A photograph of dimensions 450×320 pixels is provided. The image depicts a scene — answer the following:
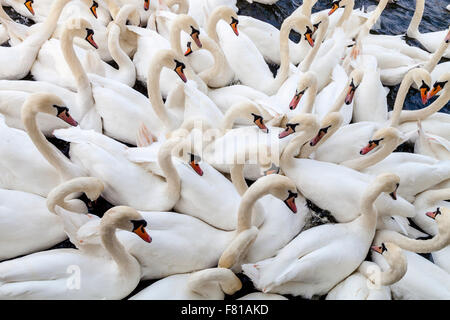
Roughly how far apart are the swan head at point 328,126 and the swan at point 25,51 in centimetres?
316

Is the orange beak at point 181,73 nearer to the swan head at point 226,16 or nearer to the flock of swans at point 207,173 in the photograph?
the flock of swans at point 207,173

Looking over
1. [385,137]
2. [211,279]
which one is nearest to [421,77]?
[385,137]

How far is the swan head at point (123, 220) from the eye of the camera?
3.73m

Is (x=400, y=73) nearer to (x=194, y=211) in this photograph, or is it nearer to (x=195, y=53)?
(x=195, y=53)

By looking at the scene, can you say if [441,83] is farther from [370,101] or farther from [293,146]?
[293,146]

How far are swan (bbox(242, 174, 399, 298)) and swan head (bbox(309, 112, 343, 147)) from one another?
77 cm

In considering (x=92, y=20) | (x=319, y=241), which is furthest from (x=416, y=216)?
(x=92, y=20)

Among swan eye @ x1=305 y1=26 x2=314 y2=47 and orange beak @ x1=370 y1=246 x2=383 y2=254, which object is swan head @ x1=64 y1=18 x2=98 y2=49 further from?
orange beak @ x1=370 y1=246 x2=383 y2=254

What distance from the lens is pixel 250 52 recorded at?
592 centimetres

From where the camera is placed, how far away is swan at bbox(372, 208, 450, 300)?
418cm

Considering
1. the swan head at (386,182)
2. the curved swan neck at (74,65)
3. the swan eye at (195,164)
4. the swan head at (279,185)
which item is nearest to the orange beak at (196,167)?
the swan eye at (195,164)

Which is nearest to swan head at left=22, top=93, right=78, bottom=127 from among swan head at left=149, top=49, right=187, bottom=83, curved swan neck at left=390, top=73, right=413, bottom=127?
swan head at left=149, top=49, right=187, bottom=83

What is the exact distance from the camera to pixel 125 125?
502 centimetres
